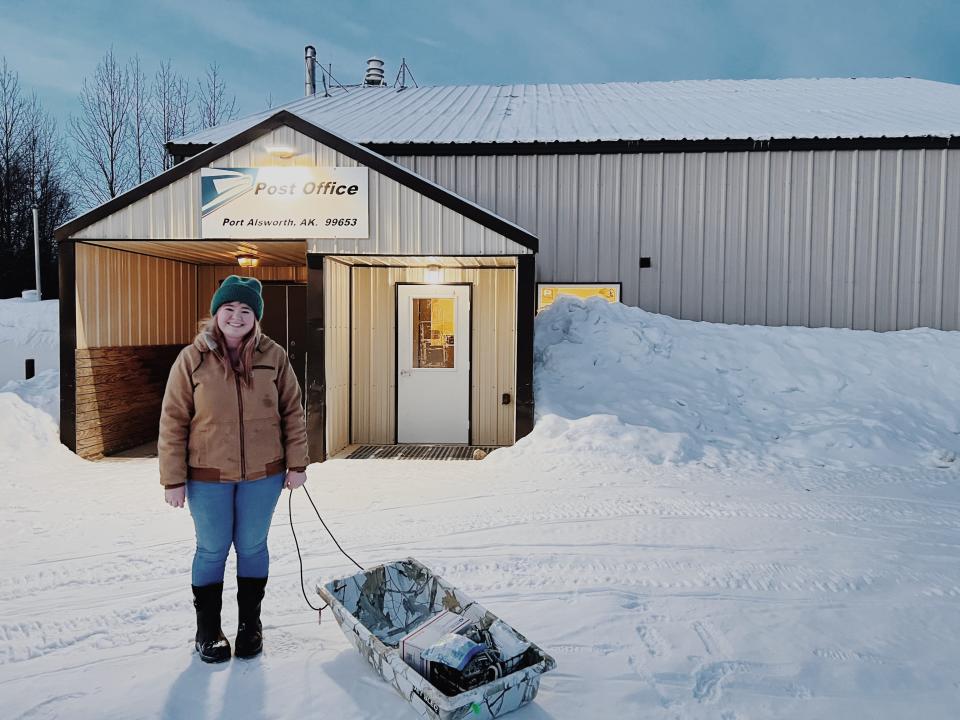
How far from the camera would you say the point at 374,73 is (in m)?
18.3

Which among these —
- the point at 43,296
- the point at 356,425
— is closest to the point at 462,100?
the point at 356,425

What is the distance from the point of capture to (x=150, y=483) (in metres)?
6.32

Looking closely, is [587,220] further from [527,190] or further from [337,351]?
[337,351]

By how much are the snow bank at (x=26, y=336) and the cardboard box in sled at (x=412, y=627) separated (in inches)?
633

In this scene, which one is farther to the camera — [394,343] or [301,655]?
[394,343]

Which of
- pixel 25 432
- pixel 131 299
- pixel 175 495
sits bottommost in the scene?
pixel 25 432

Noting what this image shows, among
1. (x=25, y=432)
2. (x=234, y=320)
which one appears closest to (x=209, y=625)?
(x=234, y=320)

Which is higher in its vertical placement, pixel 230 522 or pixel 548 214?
pixel 548 214

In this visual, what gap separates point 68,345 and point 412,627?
6.02 metres

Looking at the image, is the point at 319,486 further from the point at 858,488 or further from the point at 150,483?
the point at 858,488

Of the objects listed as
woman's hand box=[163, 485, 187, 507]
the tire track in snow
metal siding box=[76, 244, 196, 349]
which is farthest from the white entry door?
woman's hand box=[163, 485, 187, 507]

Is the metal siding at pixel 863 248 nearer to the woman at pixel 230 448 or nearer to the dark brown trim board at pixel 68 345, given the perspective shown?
the woman at pixel 230 448

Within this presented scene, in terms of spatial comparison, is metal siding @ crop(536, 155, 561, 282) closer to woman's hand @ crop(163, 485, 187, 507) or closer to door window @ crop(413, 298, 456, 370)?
door window @ crop(413, 298, 456, 370)

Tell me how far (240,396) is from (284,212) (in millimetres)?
4563
